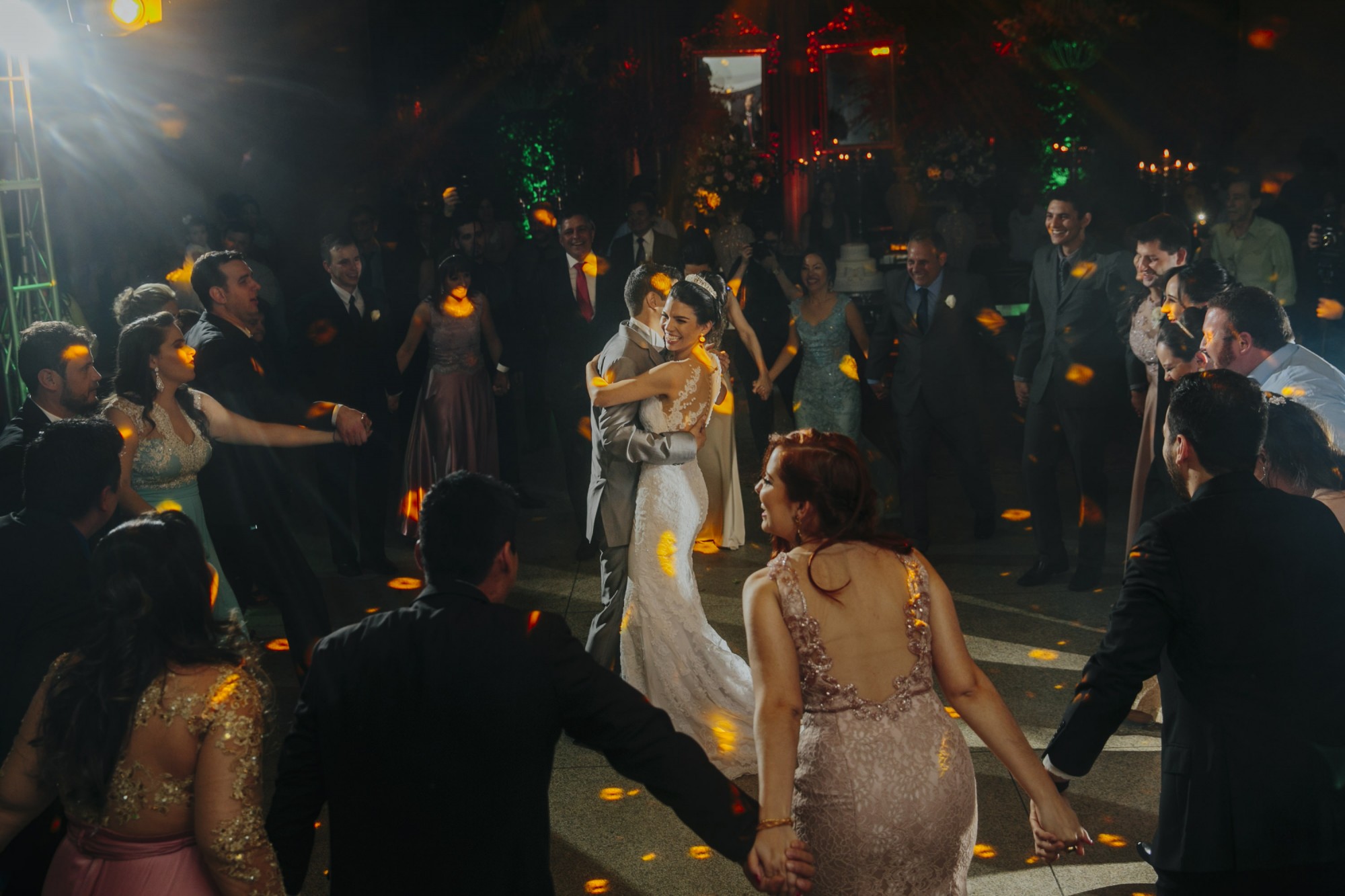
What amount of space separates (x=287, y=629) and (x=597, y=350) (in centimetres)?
305

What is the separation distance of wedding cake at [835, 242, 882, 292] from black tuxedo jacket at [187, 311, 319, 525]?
680 cm

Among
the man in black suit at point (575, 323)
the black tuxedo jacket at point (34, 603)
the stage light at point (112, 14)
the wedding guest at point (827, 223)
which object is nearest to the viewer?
the black tuxedo jacket at point (34, 603)

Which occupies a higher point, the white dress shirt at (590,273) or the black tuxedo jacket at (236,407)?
the white dress shirt at (590,273)

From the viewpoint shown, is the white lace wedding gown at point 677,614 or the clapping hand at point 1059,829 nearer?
the clapping hand at point 1059,829

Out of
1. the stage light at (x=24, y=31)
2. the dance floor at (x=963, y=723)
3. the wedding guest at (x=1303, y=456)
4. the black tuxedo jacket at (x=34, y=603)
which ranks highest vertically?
the stage light at (x=24, y=31)

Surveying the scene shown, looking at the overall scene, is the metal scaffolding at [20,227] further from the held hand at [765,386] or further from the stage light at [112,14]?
the held hand at [765,386]

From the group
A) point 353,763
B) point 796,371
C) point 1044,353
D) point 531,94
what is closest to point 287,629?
point 353,763

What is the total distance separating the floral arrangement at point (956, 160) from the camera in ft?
48.1

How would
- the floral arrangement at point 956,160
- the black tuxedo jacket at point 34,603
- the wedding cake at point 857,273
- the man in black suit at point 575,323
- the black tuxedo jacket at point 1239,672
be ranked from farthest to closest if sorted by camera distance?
the floral arrangement at point 956,160 → the wedding cake at point 857,273 → the man in black suit at point 575,323 → the black tuxedo jacket at point 34,603 → the black tuxedo jacket at point 1239,672

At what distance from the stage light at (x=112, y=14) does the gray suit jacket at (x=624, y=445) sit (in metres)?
3.41

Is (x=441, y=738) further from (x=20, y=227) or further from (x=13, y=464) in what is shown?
A: (x=20, y=227)

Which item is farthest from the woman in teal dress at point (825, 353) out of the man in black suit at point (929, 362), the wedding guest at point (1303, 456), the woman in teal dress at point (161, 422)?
the wedding guest at point (1303, 456)

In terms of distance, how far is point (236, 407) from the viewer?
4.81 meters

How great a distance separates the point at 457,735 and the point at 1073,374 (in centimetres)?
459
